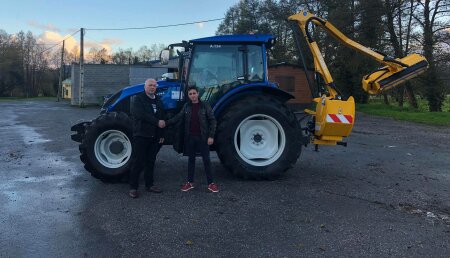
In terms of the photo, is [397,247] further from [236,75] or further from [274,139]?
[236,75]

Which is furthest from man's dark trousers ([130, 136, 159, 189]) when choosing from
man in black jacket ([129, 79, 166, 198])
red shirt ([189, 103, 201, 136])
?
red shirt ([189, 103, 201, 136])

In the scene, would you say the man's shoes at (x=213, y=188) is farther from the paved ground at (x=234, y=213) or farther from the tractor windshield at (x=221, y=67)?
the tractor windshield at (x=221, y=67)

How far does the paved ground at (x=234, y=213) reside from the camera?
178 inches

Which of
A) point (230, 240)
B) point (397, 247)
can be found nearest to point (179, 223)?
point (230, 240)

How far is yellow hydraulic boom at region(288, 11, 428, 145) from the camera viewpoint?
24.5 feet

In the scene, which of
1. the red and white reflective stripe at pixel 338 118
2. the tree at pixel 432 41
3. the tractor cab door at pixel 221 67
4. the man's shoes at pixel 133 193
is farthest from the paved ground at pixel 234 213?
the tree at pixel 432 41

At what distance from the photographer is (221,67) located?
761 cm

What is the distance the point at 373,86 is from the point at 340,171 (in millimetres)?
1767

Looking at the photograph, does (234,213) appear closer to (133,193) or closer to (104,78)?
(133,193)

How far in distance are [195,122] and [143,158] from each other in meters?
0.98

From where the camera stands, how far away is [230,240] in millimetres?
4707

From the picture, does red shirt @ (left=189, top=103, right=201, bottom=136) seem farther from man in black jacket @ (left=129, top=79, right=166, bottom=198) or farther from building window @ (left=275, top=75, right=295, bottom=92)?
building window @ (left=275, top=75, right=295, bottom=92)

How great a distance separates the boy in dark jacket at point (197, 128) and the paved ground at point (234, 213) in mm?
378

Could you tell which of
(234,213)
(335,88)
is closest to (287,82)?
(335,88)
